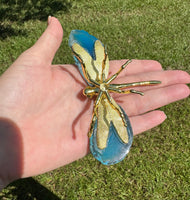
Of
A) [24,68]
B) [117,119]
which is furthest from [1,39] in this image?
[117,119]

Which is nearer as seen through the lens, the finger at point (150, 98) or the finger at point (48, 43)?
the finger at point (48, 43)

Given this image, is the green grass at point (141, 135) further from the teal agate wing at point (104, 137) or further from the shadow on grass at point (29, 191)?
the teal agate wing at point (104, 137)

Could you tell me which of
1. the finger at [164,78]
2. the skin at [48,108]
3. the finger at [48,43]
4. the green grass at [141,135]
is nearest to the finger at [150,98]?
the skin at [48,108]

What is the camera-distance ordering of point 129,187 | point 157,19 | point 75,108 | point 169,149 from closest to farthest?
point 75,108
point 129,187
point 169,149
point 157,19

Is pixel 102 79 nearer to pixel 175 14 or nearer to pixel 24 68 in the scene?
pixel 24 68

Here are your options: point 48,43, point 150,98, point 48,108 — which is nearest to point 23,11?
point 48,43

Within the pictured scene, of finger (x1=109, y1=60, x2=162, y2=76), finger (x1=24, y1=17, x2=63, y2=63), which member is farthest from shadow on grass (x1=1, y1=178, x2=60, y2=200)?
finger (x1=109, y1=60, x2=162, y2=76)

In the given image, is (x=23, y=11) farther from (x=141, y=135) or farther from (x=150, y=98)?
(x=150, y=98)

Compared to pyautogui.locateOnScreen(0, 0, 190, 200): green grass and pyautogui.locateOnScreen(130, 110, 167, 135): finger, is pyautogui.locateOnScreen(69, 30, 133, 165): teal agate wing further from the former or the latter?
pyautogui.locateOnScreen(0, 0, 190, 200): green grass
